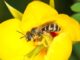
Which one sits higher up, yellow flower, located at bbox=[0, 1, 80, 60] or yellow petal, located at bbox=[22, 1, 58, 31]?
yellow petal, located at bbox=[22, 1, 58, 31]

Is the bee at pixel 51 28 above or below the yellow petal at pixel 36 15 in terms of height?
below

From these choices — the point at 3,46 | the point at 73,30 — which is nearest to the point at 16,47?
the point at 3,46

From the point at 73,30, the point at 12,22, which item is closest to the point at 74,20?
the point at 73,30

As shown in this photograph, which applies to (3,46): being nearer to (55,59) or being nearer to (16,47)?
(16,47)
